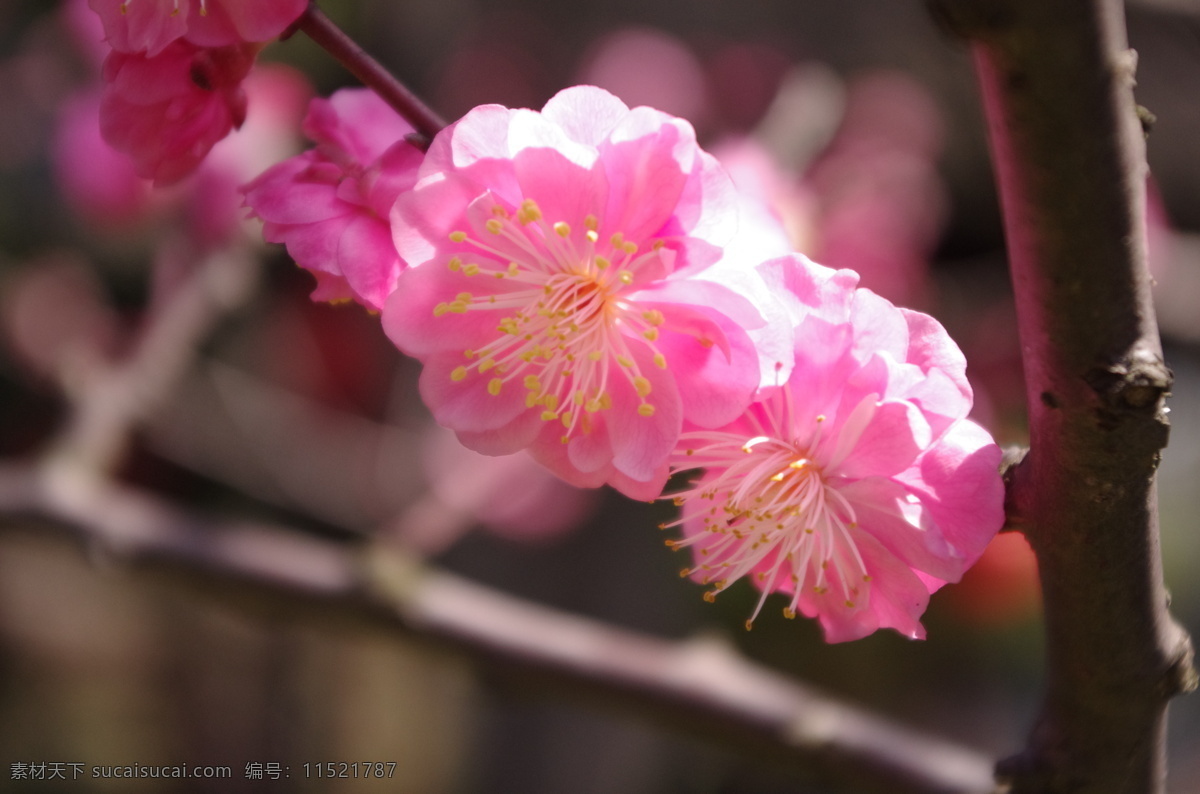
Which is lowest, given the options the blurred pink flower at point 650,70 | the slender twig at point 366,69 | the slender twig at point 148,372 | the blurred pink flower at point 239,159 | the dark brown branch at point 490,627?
the dark brown branch at point 490,627

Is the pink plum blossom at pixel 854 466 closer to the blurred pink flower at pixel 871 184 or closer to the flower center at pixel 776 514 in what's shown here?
the flower center at pixel 776 514

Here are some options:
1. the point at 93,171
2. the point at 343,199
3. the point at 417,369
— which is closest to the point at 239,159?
the point at 93,171

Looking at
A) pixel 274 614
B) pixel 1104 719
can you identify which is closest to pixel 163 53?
pixel 1104 719

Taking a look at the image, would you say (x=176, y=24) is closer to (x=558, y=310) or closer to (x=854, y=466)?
(x=558, y=310)

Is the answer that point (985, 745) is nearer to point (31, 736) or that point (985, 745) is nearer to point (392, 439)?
point (392, 439)

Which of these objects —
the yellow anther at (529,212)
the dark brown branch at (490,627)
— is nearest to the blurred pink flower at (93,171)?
the dark brown branch at (490,627)

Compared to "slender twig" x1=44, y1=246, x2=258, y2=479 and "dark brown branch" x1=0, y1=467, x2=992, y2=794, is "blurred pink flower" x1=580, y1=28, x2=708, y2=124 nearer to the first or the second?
"slender twig" x1=44, y1=246, x2=258, y2=479
